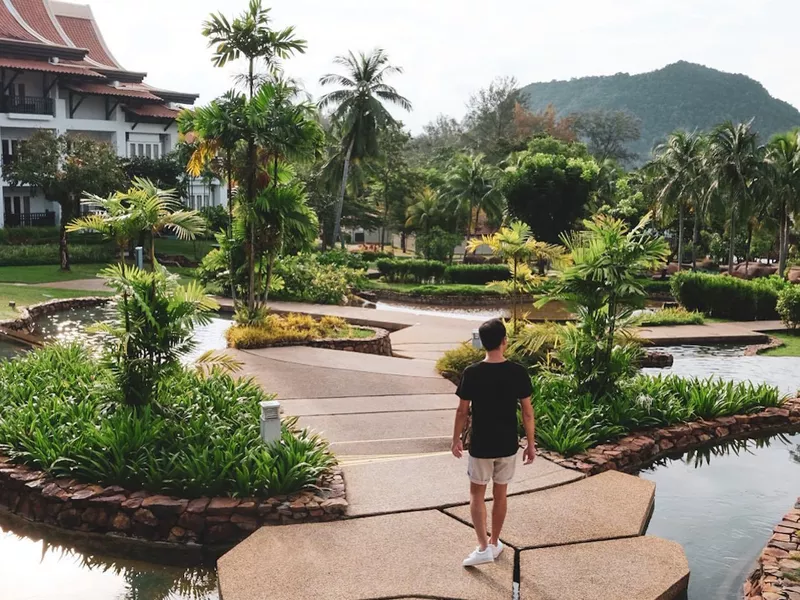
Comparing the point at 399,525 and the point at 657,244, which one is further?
the point at 657,244

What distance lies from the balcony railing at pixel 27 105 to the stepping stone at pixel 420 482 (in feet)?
122

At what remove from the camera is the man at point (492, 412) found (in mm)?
5770

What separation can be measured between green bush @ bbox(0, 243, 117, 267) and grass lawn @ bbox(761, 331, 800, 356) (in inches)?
942

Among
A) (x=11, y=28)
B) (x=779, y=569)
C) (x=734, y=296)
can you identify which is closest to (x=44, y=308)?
(x=779, y=569)

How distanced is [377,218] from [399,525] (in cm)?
4753

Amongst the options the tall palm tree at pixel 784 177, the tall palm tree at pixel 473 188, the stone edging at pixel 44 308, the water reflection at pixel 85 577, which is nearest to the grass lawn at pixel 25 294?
the stone edging at pixel 44 308

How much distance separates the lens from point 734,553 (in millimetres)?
7117

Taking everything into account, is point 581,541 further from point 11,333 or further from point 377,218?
point 377,218

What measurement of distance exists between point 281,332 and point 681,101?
12440 cm

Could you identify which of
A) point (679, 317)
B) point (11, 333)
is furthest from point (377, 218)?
point (11, 333)

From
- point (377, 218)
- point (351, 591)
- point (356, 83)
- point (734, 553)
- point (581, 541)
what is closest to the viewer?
point (351, 591)

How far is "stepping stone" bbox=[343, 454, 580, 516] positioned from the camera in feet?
23.9

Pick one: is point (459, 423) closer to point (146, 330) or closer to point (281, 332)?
point (146, 330)

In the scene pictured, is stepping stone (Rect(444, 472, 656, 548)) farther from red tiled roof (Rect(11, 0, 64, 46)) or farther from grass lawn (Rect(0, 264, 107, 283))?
red tiled roof (Rect(11, 0, 64, 46))
